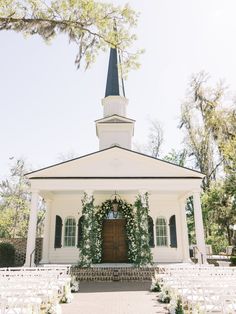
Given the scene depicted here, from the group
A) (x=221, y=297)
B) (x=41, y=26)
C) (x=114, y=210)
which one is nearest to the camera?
(x=221, y=297)

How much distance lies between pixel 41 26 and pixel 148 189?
9.03 meters

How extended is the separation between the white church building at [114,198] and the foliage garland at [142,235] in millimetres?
642

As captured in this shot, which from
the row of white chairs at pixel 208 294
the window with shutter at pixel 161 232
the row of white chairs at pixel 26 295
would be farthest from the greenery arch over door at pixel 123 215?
the row of white chairs at pixel 208 294

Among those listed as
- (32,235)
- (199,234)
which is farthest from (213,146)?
(32,235)

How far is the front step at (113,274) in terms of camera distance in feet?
40.8

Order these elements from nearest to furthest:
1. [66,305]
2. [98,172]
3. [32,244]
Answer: [66,305], [32,244], [98,172]

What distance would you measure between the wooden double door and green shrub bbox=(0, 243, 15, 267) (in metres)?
6.16

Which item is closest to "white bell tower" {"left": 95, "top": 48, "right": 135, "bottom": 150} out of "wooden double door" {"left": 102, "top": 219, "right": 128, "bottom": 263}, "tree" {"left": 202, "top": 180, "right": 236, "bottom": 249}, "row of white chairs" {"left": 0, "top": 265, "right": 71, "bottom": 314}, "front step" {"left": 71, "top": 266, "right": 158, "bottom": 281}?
"wooden double door" {"left": 102, "top": 219, "right": 128, "bottom": 263}

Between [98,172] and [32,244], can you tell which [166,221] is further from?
[32,244]

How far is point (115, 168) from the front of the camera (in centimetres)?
1495

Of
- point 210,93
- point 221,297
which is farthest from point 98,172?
point 210,93

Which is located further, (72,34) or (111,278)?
(111,278)

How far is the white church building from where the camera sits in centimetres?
1430

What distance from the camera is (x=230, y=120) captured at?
2273 cm
